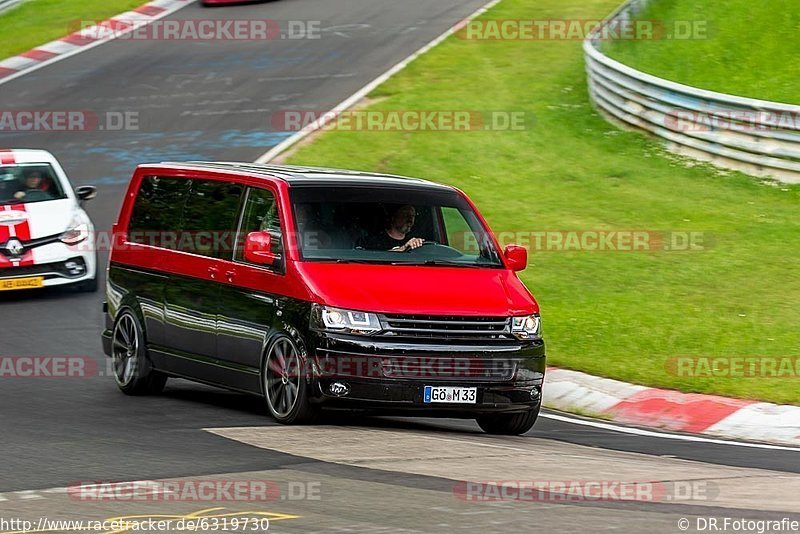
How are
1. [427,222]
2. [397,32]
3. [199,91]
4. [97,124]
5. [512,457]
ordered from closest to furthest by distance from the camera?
[512,457], [427,222], [97,124], [199,91], [397,32]

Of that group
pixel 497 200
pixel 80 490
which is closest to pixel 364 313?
pixel 80 490

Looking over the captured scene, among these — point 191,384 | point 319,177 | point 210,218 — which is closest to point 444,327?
point 319,177

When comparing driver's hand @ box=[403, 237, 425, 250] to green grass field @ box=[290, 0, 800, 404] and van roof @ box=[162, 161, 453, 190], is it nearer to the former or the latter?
van roof @ box=[162, 161, 453, 190]

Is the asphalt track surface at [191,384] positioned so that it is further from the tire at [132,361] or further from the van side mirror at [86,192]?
the van side mirror at [86,192]

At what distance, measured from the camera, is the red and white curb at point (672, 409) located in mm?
11547

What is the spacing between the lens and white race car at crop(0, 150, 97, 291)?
55.6 feet

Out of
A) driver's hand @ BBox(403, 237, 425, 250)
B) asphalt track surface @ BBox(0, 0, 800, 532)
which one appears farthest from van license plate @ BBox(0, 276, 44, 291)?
driver's hand @ BBox(403, 237, 425, 250)

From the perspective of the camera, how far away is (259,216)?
11.3 m

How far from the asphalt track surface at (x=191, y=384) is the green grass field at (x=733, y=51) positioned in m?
5.30

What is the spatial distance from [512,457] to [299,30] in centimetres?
2519

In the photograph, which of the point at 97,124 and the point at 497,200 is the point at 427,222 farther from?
the point at 97,124

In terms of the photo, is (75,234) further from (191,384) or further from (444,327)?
(444,327)

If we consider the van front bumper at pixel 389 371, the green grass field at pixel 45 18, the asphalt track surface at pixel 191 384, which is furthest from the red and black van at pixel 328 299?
the green grass field at pixel 45 18

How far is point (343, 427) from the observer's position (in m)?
10.6
